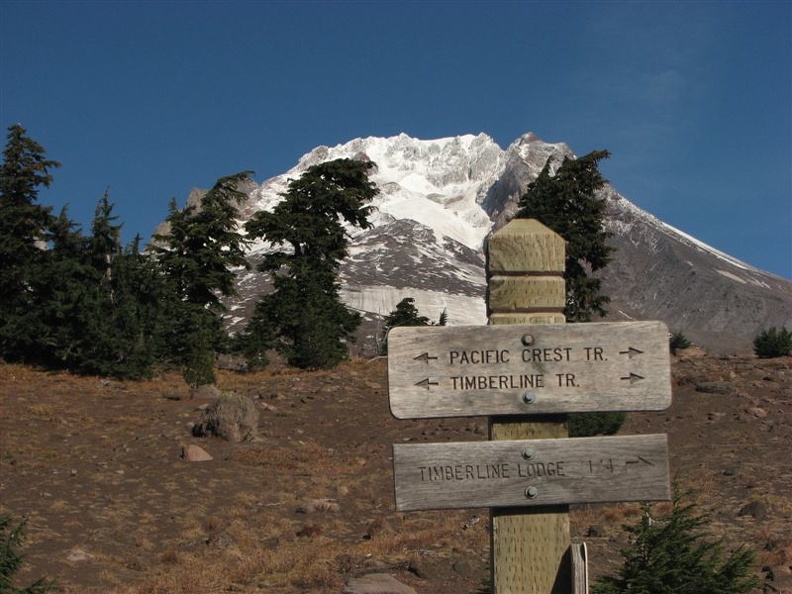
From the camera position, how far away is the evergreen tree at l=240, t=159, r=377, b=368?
3400cm

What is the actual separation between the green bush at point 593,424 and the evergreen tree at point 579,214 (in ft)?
56.7

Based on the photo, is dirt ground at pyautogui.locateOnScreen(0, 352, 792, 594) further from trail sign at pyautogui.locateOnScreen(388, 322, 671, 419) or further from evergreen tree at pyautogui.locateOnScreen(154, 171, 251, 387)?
trail sign at pyautogui.locateOnScreen(388, 322, 671, 419)

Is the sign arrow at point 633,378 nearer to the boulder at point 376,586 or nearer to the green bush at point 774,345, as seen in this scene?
the boulder at point 376,586

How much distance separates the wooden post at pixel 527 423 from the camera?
438cm

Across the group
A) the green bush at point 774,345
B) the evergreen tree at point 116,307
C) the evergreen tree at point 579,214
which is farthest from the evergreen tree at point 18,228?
the green bush at point 774,345

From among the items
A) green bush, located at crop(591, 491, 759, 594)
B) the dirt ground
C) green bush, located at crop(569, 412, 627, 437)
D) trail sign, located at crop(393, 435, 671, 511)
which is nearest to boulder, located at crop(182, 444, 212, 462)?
the dirt ground

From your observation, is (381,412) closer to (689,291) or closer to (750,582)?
(750,582)

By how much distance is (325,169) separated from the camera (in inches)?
1580

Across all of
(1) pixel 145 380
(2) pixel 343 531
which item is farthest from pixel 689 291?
(2) pixel 343 531

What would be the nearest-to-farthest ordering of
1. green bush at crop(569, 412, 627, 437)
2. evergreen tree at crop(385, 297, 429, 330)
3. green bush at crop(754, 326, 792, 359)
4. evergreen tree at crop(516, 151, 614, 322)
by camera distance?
green bush at crop(569, 412, 627, 437)
green bush at crop(754, 326, 792, 359)
evergreen tree at crop(516, 151, 614, 322)
evergreen tree at crop(385, 297, 429, 330)

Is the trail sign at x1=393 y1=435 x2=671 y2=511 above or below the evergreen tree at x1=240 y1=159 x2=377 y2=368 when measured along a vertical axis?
below

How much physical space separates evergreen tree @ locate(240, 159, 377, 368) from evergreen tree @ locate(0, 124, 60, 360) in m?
8.60

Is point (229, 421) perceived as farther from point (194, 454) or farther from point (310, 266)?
point (310, 266)

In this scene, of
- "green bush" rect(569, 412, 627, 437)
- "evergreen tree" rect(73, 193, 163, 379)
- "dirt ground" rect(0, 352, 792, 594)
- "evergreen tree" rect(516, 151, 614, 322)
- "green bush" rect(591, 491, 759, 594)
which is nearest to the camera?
"green bush" rect(591, 491, 759, 594)
